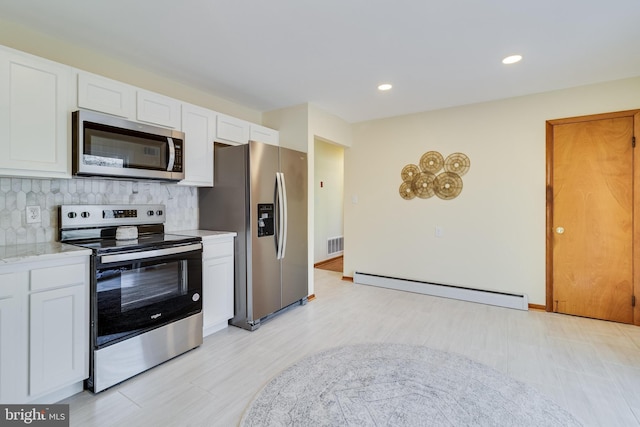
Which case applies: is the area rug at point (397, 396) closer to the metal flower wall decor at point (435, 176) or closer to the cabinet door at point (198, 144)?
the cabinet door at point (198, 144)

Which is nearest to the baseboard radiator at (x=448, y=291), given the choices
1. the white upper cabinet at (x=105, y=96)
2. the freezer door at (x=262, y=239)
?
the freezer door at (x=262, y=239)

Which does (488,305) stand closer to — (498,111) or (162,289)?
(498,111)

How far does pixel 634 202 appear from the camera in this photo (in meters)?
3.04

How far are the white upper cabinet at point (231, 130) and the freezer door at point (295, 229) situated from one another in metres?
0.52

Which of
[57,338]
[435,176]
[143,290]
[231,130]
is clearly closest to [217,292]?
[143,290]

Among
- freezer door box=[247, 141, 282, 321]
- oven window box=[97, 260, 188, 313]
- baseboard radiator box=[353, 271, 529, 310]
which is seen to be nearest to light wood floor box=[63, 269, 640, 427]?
baseboard radiator box=[353, 271, 529, 310]

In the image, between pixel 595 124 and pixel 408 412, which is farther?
pixel 595 124

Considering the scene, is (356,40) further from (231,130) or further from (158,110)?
(158,110)

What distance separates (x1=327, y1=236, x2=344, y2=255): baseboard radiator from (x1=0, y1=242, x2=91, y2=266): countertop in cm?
487

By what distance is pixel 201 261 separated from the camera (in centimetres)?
265

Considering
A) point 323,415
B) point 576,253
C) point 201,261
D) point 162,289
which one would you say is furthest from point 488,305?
point 162,289

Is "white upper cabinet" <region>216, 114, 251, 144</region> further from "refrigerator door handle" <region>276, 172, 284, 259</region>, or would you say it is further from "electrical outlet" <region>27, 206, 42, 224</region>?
"electrical outlet" <region>27, 206, 42, 224</region>

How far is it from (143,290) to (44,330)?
0.57 m

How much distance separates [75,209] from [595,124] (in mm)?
5141
